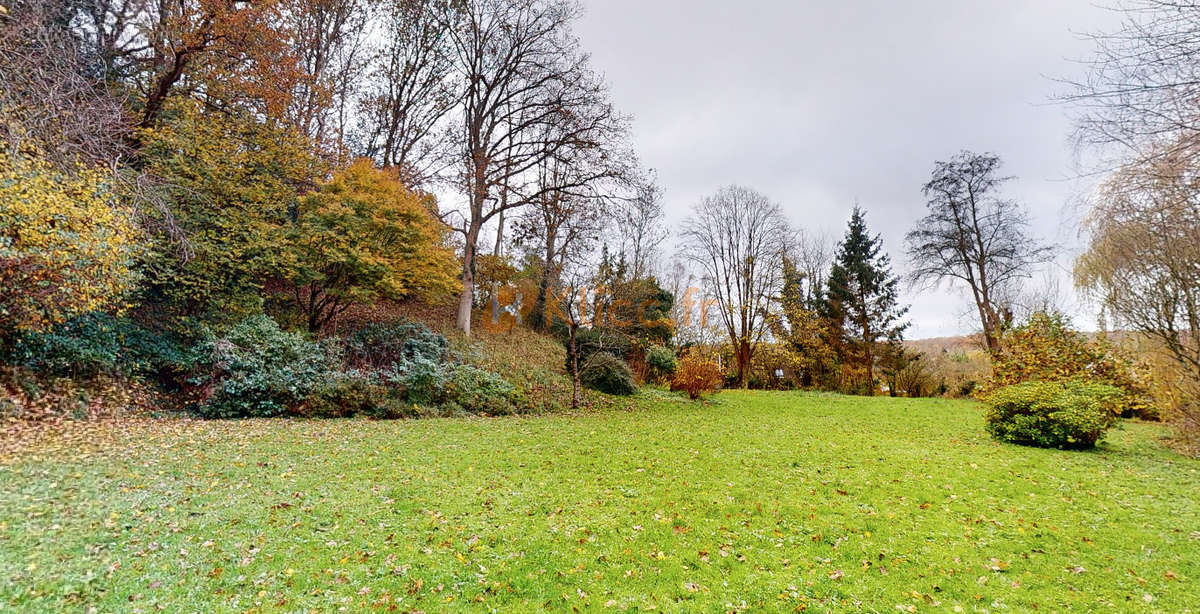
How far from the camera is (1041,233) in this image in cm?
1823

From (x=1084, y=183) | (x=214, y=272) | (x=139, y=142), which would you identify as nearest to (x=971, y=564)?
(x=1084, y=183)

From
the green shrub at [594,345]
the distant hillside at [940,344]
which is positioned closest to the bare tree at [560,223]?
the green shrub at [594,345]

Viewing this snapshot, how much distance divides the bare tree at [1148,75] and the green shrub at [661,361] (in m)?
14.8

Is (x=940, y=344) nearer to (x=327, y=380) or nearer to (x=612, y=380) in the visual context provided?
(x=612, y=380)

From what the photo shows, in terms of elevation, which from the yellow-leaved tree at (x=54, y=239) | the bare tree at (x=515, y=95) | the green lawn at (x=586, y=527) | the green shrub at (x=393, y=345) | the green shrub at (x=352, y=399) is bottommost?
the green lawn at (x=586, y=527)

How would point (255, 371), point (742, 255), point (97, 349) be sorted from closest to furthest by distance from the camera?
point (97, 349) → point (255, 371) → point (742, 255)

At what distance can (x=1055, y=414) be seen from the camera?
7855mm

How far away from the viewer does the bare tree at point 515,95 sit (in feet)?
52.5

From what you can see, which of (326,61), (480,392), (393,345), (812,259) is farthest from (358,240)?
(812,259)

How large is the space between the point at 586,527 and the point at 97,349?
11439 millimetres

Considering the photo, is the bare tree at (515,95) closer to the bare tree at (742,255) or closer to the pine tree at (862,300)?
the bare tree at (742,255)

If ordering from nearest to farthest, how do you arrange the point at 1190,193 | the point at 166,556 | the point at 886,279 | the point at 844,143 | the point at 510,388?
the point at 166,556, the point at 1190,193, the point at 510,388, the point at 844,143, the point at 886,279

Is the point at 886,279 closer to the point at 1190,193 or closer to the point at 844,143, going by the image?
the point at 844,143

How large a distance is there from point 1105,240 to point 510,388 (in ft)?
42.5
